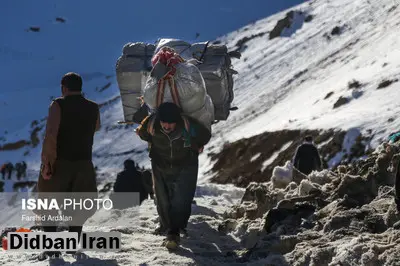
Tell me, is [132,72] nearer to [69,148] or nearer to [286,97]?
[69,148]

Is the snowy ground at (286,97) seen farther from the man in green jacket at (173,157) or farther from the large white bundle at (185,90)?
the large white bundle at (185,90)

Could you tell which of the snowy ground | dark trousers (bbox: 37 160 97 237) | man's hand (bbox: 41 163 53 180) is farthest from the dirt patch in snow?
man's hand (bbox: 41 163 53 180)

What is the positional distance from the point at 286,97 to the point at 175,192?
89.3 ft

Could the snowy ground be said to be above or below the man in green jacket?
above

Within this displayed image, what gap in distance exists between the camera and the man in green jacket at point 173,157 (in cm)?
634

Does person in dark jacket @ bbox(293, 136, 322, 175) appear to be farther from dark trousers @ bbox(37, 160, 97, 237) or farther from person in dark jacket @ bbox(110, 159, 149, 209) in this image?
dark trousers @ bbox(37, 160, 97, 237)

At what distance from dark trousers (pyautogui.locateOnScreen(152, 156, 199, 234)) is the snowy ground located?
0.29 m

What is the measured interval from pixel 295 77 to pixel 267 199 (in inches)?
1126

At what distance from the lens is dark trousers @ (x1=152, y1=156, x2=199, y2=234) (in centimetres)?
644

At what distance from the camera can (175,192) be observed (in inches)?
255

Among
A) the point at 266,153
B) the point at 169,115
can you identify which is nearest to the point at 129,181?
the point at 169,115

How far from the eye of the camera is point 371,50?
31016 millimetres

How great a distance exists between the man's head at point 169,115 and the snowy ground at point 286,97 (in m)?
1.10

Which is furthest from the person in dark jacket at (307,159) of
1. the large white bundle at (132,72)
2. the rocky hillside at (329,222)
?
the large white bundle at (132,72)
